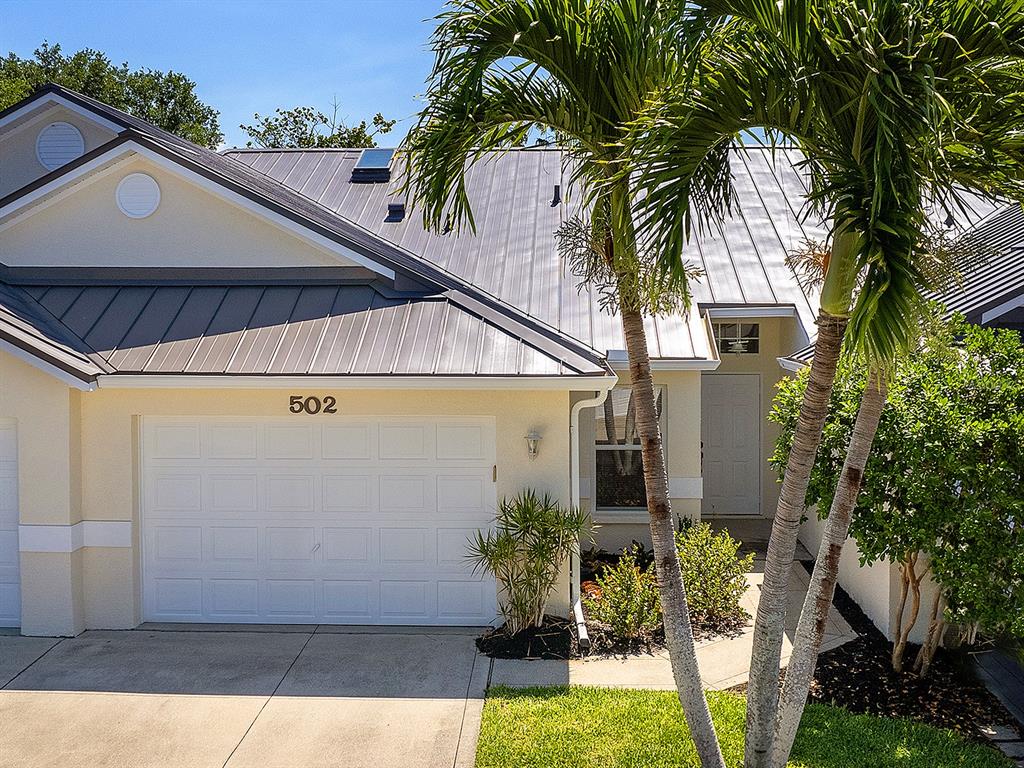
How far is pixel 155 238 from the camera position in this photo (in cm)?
1030

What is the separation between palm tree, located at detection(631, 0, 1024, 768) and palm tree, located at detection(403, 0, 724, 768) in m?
0.34

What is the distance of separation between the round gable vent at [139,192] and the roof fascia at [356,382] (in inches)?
92.6

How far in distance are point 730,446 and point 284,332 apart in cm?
802

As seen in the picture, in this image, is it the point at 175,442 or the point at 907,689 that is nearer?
the point at 907,689

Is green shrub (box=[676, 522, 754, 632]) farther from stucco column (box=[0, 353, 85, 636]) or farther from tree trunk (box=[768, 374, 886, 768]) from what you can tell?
stucco column (box=[0, 353, 85, 636])

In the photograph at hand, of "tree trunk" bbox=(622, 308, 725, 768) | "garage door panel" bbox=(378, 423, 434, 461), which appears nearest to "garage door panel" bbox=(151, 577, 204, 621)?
"garage door panel" bbox=(378, 423, 434, 461)

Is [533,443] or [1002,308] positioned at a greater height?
[1002,308]

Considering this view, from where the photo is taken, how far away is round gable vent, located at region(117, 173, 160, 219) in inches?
400

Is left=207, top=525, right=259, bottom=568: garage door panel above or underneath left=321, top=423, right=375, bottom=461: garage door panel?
underneath

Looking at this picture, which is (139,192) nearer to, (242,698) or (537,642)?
(242,698)

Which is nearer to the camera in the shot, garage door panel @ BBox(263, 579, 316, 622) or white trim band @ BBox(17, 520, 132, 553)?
white trim band @ BBox(17, 520, 132, 553)

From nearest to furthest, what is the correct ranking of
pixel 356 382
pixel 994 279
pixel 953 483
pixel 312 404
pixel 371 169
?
pixel 953 483
pixel 356 382
pixel 312 404
pixel 994 279
pixel 371 169

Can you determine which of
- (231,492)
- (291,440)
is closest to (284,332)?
(291,440)

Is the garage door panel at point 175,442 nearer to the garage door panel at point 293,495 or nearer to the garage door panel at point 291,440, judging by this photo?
the garage door panel at point 291,440
